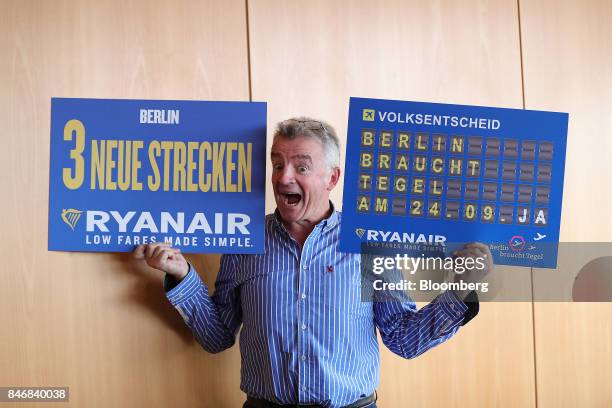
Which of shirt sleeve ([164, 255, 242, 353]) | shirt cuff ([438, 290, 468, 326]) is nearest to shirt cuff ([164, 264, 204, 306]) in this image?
shirt sleeve ([164, 255, 242, 353])

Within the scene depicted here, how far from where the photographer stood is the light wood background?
1.76 metres

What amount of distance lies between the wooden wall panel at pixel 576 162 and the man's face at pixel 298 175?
2.75ft

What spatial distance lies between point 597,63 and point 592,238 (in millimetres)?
590

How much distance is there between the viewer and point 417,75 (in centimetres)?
199

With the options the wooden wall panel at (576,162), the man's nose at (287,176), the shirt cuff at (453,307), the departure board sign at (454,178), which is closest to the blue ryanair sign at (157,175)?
the man's nose at (287,176)

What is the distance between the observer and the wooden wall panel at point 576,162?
2072mm

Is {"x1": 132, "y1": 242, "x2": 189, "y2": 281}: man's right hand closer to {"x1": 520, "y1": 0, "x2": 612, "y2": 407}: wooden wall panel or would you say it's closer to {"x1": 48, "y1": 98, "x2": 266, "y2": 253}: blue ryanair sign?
{"x1": 48, "y1": 98, "x2": 266, "y2": 253}: blue ryanair sign

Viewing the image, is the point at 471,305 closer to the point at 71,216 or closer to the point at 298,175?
the point at 298,175

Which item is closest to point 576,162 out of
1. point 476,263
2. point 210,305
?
point 476,263

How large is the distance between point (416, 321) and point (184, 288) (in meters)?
0.63

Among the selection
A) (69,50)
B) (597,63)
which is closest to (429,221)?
(597,63)

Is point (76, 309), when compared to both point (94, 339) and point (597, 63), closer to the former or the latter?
point (94, 339)

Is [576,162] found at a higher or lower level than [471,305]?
higher

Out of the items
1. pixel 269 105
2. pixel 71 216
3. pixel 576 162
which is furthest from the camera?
pixel 576 162
